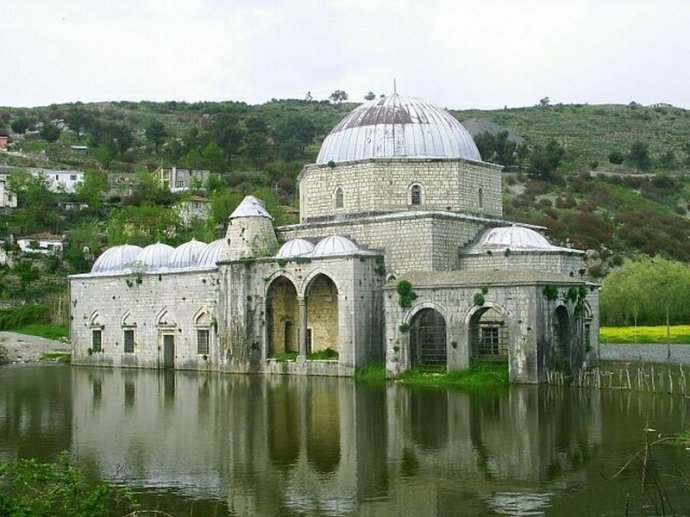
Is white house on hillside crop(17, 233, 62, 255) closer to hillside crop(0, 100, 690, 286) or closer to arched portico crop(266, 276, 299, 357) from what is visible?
hillside crop(0, 100, 690, 286)

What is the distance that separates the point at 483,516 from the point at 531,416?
10345 millimetres

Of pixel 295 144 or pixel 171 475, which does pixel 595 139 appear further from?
pixel 171 475

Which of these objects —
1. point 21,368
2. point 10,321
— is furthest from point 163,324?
point 10,321

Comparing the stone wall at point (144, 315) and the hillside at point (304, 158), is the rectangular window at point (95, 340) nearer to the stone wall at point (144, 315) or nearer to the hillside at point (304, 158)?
the stone wall at point (144, 315)

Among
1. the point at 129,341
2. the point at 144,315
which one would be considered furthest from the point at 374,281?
the point at 129,341

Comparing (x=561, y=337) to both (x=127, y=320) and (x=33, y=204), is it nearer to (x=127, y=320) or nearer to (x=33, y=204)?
(x=127, y=320)

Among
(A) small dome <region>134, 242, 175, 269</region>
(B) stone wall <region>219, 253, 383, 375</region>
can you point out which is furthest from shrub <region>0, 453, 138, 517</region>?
(A) small dome <region>134, 242, 175, 269</region>

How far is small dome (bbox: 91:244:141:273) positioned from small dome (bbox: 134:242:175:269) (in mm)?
1271

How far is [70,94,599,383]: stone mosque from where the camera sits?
33500 mm

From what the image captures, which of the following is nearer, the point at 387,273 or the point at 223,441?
the point at 223,441

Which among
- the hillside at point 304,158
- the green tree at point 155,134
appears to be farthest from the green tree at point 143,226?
the green tree at point 155,134

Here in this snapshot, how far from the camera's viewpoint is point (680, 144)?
113750mm

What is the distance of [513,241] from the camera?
38.4 metres

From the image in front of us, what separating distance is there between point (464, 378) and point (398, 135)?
41.8ft
